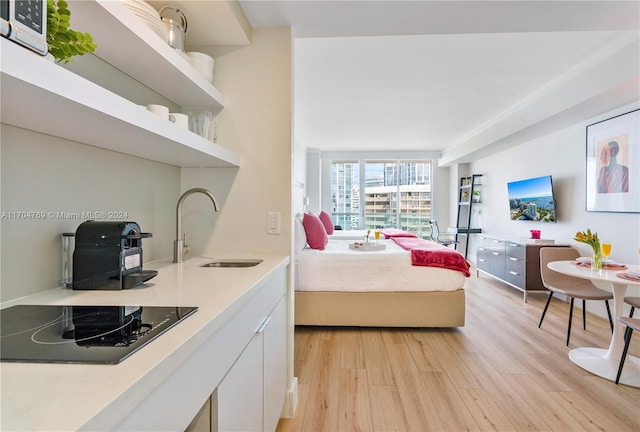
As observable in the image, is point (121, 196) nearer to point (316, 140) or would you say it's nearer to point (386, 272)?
point (386, 272)

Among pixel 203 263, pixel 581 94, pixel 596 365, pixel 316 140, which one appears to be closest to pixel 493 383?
pixel 596 365

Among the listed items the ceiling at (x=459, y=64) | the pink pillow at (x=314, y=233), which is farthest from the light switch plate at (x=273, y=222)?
the pink pillow at (x=314, y=233)

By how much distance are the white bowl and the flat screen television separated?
4322 millimetres

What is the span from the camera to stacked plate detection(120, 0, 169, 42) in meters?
1.14

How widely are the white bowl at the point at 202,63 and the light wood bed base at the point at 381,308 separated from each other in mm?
2080

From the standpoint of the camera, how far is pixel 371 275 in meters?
3.07

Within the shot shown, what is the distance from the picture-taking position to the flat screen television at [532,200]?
412 centimetres

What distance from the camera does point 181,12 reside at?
1.56 metres

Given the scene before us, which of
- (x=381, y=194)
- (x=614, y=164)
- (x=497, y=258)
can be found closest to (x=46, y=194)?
(x=614, y=164)

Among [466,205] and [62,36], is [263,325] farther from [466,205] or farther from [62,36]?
[466,205]

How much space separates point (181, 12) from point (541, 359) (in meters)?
3.33

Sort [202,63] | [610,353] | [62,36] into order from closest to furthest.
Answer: [62,36] < [202,63] < [610,353]

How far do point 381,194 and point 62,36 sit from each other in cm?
760

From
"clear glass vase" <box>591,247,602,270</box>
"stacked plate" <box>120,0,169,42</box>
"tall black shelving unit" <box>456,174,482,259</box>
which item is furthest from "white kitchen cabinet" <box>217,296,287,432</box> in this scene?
"tall black shelving unit" <box>456,174,482,259</box>
